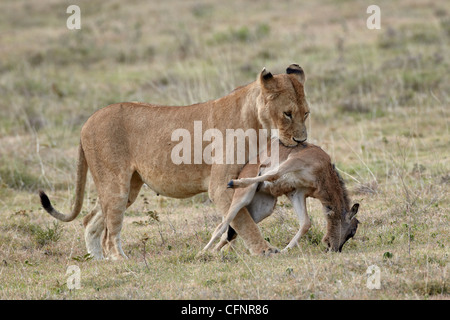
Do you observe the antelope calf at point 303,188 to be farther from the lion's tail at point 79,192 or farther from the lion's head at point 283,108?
the lion's tail at point 79,192

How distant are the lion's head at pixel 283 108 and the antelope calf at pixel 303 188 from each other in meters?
0.21

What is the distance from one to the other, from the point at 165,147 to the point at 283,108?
4.21ft

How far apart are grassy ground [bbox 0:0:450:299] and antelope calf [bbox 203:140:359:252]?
0.71ft

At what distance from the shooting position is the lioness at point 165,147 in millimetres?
6637

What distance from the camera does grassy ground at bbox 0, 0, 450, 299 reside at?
236 inches

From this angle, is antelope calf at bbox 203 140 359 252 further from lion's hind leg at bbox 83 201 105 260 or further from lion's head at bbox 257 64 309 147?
lion's hind leg at bbox 83 201 105 260

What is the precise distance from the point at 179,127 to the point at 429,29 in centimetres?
1345

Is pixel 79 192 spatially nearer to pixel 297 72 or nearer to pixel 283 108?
pixel 283 108

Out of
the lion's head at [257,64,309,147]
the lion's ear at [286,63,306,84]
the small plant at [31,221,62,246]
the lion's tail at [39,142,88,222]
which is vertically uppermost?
the lion's ear at [286,63,306,84]

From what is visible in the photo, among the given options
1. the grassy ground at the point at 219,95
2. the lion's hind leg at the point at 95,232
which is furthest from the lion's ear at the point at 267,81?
the lion's hind leg at the point at 95,232

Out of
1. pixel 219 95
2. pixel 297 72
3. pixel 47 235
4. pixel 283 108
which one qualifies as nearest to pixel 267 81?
pixel 283 108

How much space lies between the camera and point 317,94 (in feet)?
46.5

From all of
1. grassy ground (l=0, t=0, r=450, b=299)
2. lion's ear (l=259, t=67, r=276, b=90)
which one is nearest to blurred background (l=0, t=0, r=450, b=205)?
grassy ground (l=0, t=0, r=450, b=299)
